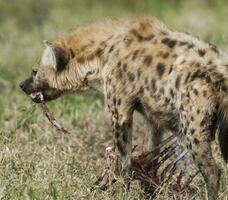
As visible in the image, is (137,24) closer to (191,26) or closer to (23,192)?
(23,192)

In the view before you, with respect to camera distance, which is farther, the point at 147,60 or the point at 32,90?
the point at 32,90

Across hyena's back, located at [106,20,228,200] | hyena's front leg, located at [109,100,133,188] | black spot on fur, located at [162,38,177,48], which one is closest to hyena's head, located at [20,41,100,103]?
hyena's back, located at [106,20,228,200]

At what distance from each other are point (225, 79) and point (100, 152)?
76.9 inches

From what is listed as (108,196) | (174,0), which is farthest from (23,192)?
(174,0)

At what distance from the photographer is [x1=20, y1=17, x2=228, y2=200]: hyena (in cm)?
590

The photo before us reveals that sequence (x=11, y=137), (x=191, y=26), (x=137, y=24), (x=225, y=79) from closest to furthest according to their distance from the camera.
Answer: (x=225, y=79)
(x=137, y=24)
(x=11, y=137)
(x=191, y=26)

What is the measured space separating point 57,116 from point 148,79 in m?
2.01

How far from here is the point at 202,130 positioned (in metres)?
5.88

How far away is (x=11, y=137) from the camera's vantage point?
7430mm

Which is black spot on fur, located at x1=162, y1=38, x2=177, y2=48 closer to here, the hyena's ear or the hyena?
the hyena

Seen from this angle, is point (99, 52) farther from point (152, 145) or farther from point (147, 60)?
point (152, 145)

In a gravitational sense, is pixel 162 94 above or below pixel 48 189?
above

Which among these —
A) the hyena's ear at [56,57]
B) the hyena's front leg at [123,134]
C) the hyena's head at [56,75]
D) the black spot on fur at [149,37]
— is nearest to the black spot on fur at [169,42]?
the black spot on fur at [149,37]

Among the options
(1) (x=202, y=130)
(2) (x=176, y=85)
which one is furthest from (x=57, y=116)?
(1) (x=202, y=130)
